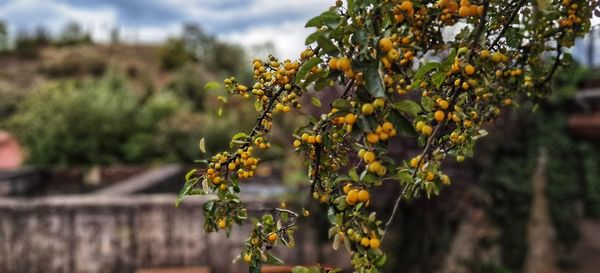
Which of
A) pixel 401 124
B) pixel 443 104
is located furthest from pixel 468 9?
pixel 401 124

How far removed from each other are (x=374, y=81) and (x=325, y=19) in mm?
221

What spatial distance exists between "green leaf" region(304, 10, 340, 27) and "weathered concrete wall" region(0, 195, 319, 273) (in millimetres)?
4529

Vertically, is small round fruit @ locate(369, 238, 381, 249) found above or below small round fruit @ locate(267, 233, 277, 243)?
above

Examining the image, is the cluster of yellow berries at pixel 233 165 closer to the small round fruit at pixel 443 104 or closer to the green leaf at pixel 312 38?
the green leaf at pixel 312 38

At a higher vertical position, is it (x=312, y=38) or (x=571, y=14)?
(x=571, y=14)

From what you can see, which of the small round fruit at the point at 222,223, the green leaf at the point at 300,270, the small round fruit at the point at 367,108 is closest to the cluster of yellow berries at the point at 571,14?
the small round fruit at the point at 367,108

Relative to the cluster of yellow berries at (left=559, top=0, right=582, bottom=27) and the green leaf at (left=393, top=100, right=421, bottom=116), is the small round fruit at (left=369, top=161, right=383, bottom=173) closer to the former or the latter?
the green leaf at (left=393, top=100, right=421, bottom=116)

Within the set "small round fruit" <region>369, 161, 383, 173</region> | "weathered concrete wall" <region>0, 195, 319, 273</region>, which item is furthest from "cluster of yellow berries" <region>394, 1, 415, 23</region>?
"weathered concrete wall" <region>0, 195, 319, 273</region>

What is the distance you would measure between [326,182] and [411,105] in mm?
357

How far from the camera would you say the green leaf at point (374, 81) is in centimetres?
95

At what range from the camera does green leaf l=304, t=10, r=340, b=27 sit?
42.7 inches

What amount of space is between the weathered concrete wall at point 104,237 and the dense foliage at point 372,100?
13.7 feet

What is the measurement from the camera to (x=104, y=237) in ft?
17.7

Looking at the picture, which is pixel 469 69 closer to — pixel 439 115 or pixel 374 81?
pixel 439 115
